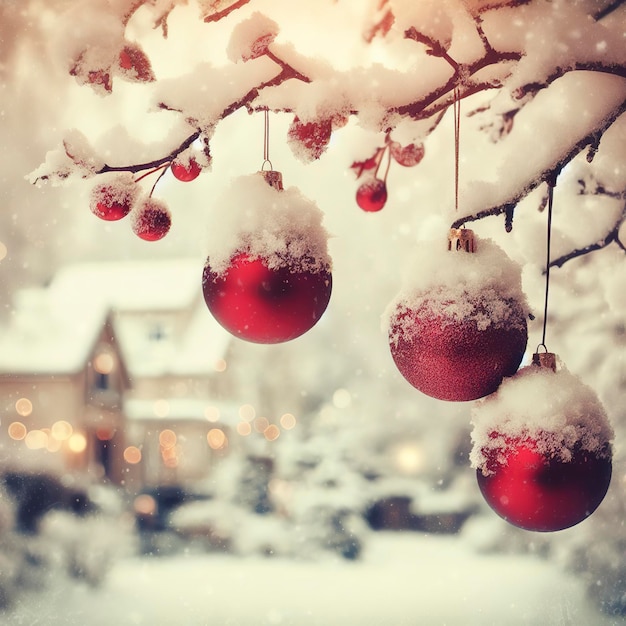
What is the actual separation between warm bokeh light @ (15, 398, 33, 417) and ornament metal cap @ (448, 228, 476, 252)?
26.4 feet

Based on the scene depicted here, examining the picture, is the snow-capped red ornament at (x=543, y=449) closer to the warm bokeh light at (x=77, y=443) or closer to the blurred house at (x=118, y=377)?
the blurred house at (x=118, y=377)

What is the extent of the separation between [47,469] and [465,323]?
808 centimetres

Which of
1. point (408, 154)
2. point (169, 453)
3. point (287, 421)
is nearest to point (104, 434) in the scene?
point (169, 453)

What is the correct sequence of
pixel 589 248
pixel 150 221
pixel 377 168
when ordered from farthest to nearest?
1. pixel 377 168
2. pixel 589 248
3. pixel 150 221

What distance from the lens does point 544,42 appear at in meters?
0.83

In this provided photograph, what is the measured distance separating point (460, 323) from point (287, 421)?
30.1 ft

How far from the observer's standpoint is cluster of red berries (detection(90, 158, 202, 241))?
90 cm

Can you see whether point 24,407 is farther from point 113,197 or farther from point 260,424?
point 113,197

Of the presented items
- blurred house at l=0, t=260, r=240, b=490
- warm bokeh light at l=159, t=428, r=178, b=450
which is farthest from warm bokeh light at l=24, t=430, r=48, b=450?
warm bokeh light at l=159, t=428, r=178, b=450

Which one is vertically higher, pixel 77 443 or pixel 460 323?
pixel 460 323

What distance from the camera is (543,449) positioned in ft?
2.38

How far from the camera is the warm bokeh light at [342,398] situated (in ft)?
31.4

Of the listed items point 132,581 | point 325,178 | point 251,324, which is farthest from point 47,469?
point 251,324

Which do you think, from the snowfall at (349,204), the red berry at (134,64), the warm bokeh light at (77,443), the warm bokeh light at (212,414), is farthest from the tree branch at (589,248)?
the warm bokeh light at (212,414)
